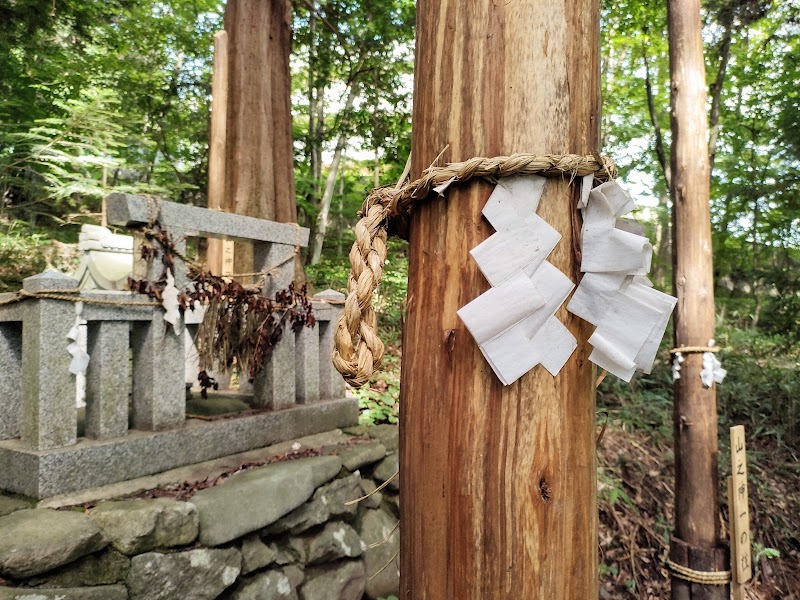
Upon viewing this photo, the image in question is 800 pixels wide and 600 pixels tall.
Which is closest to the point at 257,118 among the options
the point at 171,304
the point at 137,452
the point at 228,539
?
the point at 171,304

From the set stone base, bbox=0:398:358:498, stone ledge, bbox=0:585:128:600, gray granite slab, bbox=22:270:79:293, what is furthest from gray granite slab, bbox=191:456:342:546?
gray granite slab, bbox=22:270:79:293

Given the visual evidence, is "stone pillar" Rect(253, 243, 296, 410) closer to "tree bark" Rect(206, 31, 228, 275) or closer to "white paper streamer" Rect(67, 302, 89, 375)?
"white paper streamer" Rect(67, 302, 89, 375)

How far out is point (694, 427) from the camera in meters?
3.06

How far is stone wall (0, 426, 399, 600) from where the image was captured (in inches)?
83.7

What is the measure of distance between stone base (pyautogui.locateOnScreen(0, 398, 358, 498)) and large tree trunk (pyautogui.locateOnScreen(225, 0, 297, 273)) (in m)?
2.06

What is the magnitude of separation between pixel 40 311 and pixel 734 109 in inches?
423

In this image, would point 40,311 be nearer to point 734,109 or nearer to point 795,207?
point 795,207

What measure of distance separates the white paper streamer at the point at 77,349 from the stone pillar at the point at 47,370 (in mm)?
20

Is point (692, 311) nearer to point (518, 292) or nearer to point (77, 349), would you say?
point (518, 292)

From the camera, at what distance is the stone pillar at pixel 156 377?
2.97m

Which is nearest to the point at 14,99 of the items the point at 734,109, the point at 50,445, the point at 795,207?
the point at 50,445

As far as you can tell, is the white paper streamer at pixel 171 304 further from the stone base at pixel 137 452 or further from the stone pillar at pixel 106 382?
the stone base at pixel 137 452

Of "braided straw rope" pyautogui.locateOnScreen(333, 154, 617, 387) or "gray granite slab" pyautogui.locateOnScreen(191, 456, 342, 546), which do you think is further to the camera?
"gray granite slab" pyautogui.locateOnScreen(191, 456, 342, 546)

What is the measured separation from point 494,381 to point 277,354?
300cm
